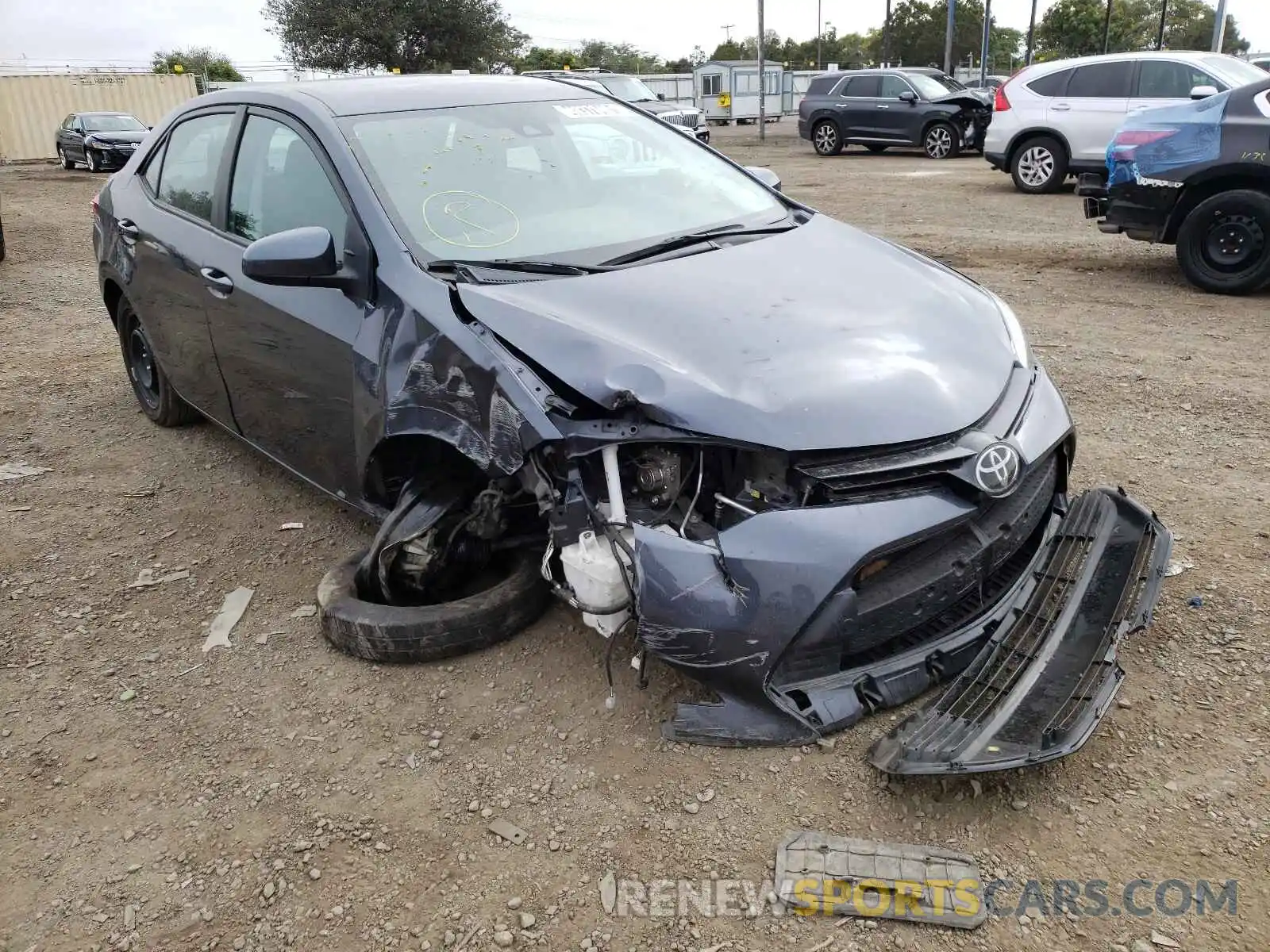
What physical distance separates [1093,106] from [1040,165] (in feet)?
3.04

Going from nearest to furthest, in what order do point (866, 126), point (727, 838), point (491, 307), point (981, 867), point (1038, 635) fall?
point (981, 867) < point (727, 838) < point (1038, 635) < point (491, 307) < point (866, 126)

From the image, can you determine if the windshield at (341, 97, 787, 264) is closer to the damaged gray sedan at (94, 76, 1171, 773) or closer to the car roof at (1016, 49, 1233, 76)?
the damaged gray sedan at (94, 76, 1171, 773)

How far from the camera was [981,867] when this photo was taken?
7.06 feet

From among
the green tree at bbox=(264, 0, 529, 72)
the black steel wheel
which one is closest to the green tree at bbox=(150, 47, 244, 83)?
the green tree at bbox=(264, 0, 529, 72)

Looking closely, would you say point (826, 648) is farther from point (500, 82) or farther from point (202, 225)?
point (202, 225)

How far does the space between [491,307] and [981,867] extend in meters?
1.85

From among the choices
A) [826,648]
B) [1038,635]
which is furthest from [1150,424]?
[826,648]

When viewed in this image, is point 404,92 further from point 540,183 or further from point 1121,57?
point 1121,57

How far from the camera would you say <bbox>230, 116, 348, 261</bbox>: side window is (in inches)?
129

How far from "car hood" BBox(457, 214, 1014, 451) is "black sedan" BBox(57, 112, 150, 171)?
2137 centimetres

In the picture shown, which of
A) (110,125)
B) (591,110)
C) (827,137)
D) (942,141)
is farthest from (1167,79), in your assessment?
(110,125)

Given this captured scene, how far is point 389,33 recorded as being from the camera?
35.1 meters

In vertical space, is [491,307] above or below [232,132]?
below

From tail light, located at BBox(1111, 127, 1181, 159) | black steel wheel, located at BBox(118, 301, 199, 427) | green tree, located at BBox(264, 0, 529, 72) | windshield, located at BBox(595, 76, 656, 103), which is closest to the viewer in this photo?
black steel wheel, located at BBox(118, 301, 199, 427)
